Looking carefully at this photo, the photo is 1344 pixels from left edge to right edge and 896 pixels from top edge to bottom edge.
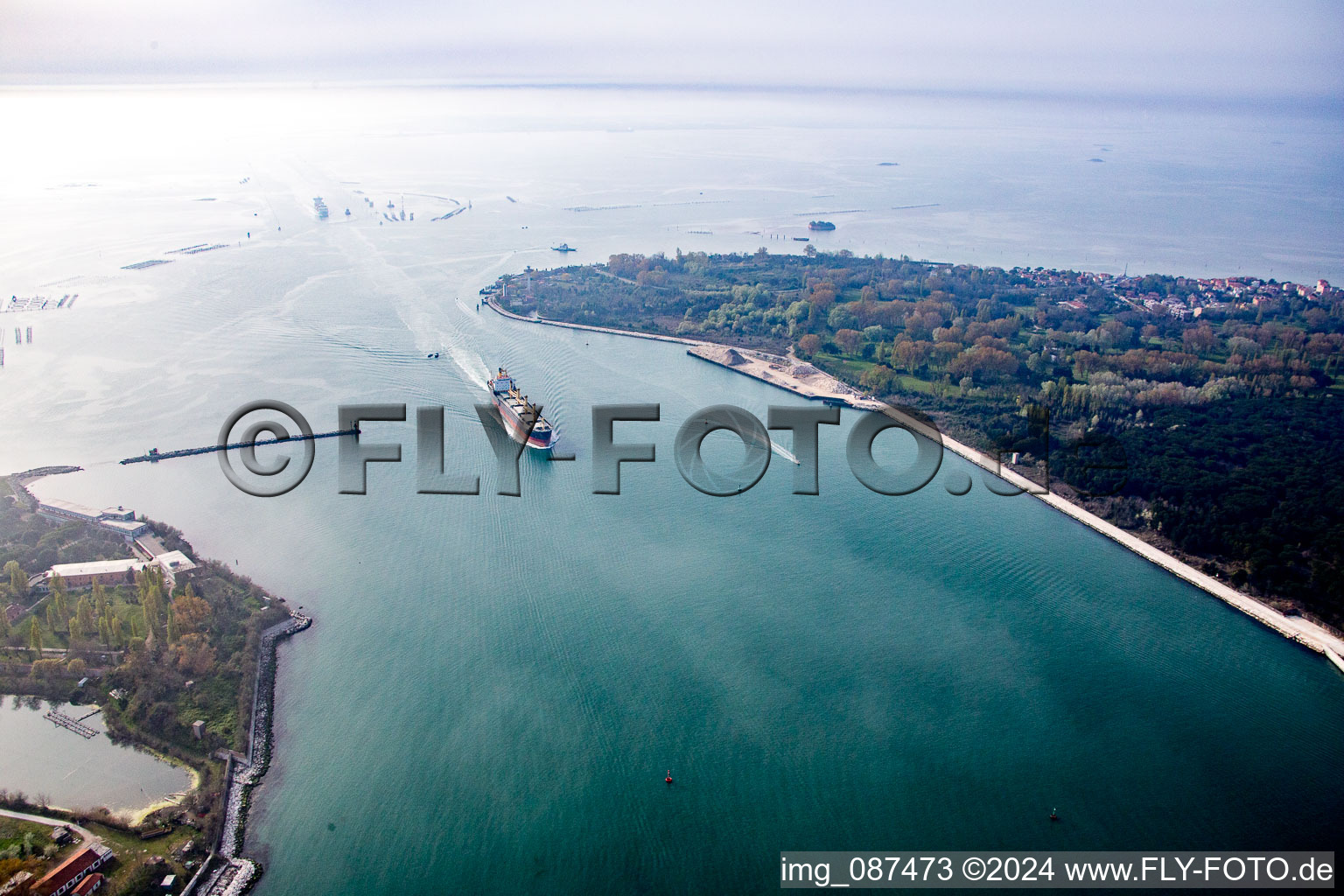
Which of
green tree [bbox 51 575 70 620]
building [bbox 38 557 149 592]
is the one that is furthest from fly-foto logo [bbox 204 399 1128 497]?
green tree [bbox 51 575 70 620]

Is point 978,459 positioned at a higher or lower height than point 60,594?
higher

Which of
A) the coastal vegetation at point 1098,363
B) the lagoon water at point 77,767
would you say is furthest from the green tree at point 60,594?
the coastal vegetation at point 1098,363

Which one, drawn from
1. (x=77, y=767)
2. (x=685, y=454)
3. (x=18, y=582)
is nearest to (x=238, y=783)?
(x=77, y=767)

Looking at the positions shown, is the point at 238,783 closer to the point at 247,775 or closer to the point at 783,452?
the point at 247,775

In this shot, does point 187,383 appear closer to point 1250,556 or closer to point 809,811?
point 809,811

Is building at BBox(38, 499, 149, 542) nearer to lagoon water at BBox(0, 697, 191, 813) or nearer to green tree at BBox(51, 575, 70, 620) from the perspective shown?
green tree at BBox(51, 575, 70, 620)

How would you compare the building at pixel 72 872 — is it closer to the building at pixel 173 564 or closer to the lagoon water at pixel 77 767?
the lagoon water at pixel 77 767
